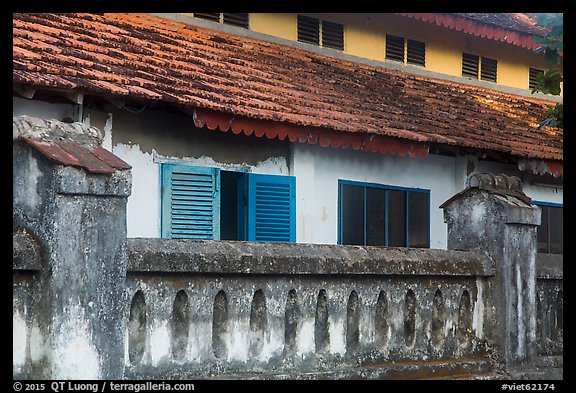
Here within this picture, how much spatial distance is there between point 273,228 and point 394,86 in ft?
11.5

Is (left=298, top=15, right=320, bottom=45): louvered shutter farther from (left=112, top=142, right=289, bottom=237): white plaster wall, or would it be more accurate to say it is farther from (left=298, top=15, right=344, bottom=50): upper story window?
(left=112, top=142, right=289, bottom=237): white plaster wall

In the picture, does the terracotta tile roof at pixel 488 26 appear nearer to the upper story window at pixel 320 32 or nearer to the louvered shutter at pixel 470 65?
the louvered shutter at pixel 470 65

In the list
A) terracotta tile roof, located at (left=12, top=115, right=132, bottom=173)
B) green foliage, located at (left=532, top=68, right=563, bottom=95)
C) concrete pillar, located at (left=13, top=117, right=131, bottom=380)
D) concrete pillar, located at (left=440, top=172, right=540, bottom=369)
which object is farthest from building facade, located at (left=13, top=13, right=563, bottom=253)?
concrete pillar, located at (left=13, top=117, right=131, bottom=380)

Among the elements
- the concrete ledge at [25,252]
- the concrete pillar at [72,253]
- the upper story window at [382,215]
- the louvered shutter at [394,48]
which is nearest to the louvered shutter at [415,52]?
the louvered shutter at [394,48]

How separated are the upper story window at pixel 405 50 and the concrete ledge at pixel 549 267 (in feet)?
20.0

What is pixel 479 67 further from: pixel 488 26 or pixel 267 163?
pixel 267 163

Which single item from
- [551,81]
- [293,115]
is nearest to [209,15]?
[293,115]

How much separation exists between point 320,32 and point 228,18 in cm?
147

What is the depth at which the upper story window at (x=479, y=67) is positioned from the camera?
1630 cm

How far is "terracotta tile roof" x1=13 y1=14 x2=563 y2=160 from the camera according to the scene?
1003 cm

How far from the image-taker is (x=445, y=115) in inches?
550

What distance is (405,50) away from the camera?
15406mm

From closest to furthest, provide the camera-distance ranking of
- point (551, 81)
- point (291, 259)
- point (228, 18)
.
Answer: point (291, 259) < point (551, 81) < point (228, 18)
